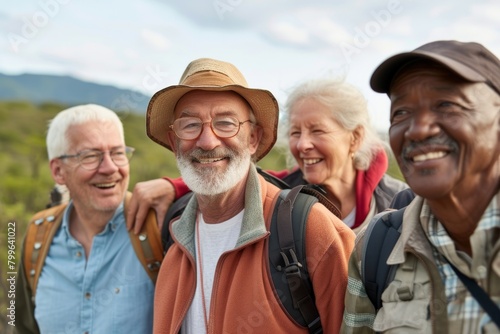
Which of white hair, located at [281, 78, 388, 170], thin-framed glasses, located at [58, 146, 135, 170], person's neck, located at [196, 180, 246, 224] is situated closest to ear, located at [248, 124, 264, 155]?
person's neck, located at [196, 180, 246, 224]

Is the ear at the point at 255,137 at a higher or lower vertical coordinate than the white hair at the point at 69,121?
lower

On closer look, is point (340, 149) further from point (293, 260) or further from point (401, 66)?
point (401, 66)

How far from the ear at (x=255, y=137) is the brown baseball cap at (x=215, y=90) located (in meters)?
0.03

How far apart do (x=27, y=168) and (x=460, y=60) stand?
15.7 meters

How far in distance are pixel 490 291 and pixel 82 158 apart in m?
3.01

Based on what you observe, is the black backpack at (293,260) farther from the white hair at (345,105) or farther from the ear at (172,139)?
Answer: the white hair at (345,105)

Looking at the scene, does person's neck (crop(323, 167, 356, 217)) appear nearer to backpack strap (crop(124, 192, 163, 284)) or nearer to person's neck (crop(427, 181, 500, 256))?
backpack strap (crop(124, 192, 163, 284))

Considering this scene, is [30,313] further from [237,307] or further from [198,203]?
[237,307]

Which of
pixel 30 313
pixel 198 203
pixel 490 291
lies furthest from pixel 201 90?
pixel 30 313

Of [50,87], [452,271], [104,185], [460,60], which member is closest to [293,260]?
[452,271]

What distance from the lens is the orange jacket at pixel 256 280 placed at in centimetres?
270

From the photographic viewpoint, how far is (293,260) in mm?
2711

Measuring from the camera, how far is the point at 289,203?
294 cm

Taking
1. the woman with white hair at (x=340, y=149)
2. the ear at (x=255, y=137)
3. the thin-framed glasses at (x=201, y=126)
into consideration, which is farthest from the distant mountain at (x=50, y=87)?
the thin-framed glasses at (x=201, y=126)
